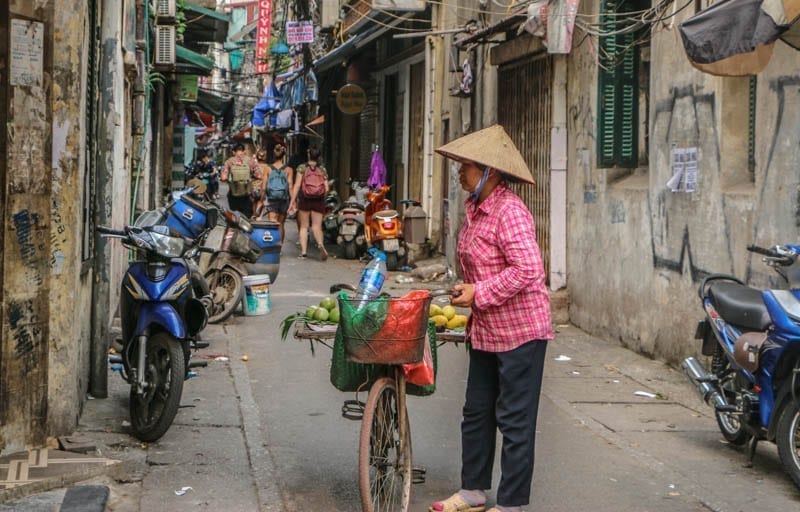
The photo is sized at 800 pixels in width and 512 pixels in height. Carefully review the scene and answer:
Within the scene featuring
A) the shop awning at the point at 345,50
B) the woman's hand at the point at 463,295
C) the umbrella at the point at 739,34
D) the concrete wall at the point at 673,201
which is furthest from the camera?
the shop awning at the point at 345,50

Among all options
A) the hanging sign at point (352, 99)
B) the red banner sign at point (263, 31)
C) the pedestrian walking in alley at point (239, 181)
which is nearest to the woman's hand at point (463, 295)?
the pedestrian walking in alley at point (239, 181)

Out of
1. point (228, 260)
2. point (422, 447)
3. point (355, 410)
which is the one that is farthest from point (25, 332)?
point (228, 260)

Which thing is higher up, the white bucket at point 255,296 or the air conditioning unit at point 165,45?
the air conditioning unit at point 165,45

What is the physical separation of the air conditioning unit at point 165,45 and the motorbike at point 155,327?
9647 mm

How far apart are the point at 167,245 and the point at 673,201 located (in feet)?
15.1

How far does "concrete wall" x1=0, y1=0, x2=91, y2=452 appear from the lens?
5.95 metres

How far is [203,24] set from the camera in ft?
71.5

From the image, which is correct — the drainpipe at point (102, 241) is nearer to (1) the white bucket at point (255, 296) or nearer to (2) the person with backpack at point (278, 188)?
(1) the white bucket at point (255, 296)

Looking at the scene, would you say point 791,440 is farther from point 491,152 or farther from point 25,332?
point 25,332

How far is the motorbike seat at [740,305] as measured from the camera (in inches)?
251

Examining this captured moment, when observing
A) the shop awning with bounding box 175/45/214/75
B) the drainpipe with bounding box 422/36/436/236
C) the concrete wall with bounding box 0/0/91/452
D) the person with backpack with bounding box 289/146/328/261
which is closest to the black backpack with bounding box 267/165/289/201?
the person with backpack with bounding box 289/146/328/261

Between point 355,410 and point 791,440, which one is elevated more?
point 355,410

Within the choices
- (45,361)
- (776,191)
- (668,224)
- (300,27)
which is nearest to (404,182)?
(300,27)

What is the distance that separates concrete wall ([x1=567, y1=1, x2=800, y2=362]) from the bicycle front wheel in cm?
Result: 364
